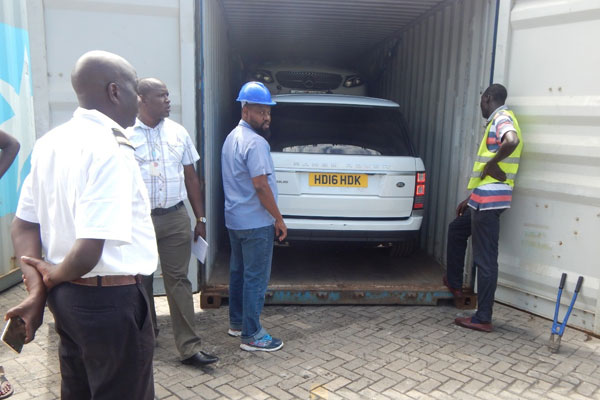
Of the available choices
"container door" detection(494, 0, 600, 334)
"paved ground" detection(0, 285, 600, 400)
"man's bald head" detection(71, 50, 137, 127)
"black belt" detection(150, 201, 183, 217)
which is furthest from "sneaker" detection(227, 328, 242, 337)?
"container door" detection(494, 0, 600, 334)

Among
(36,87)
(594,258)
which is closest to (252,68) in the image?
(36,87)

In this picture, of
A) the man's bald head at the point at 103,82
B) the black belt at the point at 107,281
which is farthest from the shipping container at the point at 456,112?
the black belt at the point at 107,281

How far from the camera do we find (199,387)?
295cm

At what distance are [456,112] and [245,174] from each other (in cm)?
270

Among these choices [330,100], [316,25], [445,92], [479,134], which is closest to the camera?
[479,134]

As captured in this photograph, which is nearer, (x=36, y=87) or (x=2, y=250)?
(x=36, y=87)

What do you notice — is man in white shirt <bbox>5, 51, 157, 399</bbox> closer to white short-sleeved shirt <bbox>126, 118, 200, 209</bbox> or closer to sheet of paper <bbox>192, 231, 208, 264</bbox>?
white short-sleeved shirt <bbox>126, 118, 200, 209</bbox>

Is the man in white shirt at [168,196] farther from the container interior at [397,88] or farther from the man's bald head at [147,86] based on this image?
the container interior at [397,88]

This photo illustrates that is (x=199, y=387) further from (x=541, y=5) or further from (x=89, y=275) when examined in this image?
(x=541, y=5)

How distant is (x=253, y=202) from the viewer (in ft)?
10.9

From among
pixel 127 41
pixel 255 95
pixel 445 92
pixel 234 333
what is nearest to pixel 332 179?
pixel 255 95

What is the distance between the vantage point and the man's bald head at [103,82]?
164 cm

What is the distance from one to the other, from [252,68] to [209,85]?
10.8 ft

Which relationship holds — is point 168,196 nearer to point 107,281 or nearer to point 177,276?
point 177,276
